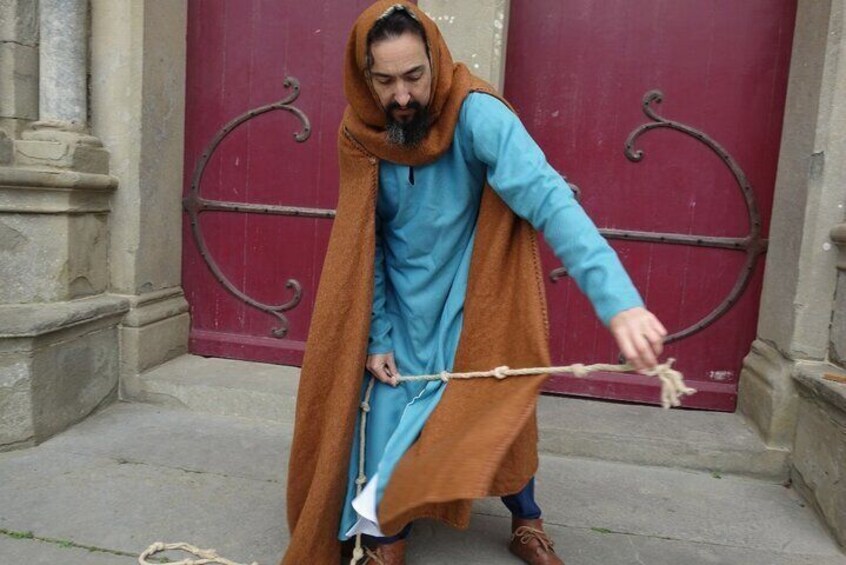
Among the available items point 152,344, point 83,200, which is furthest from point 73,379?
point 83,200

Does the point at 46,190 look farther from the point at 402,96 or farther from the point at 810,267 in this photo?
the point at 810,267

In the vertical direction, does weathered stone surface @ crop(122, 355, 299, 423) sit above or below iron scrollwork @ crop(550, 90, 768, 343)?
below

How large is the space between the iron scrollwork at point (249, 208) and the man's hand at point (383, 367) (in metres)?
1.70

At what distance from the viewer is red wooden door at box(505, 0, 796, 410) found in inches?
130

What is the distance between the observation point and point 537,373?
173cm

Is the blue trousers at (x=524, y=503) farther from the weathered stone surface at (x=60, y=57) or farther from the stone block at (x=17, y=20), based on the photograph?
the stone block at (x=17, y=20)

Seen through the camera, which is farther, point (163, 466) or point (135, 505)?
point (163, 466)

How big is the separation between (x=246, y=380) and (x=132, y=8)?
6.29ft

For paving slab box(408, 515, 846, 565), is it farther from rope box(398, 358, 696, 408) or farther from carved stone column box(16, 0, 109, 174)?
carved stone column box(16, 0, 109, 174)

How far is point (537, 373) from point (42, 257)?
2.55 metres

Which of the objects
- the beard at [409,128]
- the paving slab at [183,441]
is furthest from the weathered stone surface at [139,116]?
the beard at [409,128]

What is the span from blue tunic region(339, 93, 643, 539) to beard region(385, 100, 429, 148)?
3.8 inches

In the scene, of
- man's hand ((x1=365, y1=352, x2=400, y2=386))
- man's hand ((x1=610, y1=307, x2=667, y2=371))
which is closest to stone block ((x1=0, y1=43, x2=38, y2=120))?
man's hand ((x1=365, y1=352, x2=400, y2=386))

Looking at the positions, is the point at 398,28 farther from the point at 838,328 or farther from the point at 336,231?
the point at 838,328
